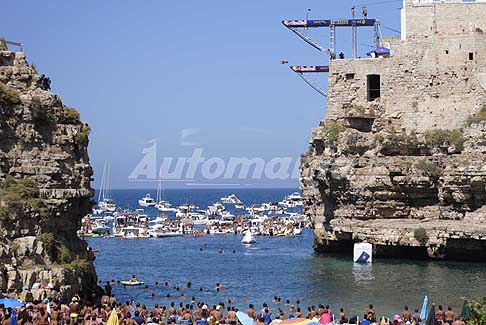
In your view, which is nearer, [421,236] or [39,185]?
[39,185]

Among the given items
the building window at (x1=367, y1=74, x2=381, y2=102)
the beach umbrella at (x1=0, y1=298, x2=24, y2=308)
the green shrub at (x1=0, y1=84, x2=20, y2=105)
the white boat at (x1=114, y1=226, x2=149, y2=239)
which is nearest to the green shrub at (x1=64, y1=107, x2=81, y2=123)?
the green shrub at (x1=0, y1=84, x2=20, y2=105)

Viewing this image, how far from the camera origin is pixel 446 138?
4794 centimetres

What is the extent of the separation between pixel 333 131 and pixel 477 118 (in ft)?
28.3

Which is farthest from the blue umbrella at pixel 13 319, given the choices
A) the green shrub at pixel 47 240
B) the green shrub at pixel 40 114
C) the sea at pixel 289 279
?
the sea at pixel 289 279

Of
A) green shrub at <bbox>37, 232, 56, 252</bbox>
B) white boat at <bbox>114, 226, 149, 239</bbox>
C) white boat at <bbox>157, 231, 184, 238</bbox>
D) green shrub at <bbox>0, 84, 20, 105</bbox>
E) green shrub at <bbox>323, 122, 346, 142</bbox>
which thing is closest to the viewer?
green shrub at <bbox>37, 232, 56, 252</bbox>

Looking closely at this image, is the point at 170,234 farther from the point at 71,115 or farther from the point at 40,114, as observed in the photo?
the point at 40,114

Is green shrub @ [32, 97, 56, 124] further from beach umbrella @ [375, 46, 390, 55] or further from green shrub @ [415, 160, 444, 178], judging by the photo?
beach umbrella @ [375, 46, 390, 55]

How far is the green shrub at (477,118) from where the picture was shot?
153ft

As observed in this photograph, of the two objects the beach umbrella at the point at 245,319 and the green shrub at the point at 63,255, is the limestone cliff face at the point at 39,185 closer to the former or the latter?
the green shrub at the point at 63,255

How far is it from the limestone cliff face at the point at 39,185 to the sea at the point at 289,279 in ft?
21.5

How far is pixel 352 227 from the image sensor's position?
49312 millimetres

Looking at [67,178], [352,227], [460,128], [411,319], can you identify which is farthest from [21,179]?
[460,128]

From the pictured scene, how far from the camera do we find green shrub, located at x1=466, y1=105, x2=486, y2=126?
46.7 metres

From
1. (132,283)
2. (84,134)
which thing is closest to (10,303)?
(84,134)
